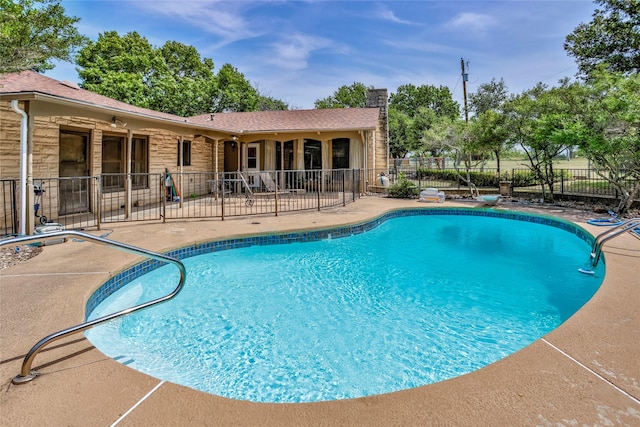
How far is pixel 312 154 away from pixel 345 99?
28.7 metres

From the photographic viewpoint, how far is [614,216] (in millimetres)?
8977

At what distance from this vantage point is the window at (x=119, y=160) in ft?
31.5

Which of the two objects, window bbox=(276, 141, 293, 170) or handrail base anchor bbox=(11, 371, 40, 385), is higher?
window bbox=(276, 141, 293, 170)

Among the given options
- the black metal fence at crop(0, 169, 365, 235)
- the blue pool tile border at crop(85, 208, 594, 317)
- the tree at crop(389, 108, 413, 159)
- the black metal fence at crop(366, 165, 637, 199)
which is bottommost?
the blue pool tile border at crop(85, 208, 594, 317)

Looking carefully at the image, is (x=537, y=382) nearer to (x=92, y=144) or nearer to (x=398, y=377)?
(x=398, y=377)

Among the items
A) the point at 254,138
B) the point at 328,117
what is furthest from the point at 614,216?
the point at 254,138

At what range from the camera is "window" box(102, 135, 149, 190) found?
960 centimetres

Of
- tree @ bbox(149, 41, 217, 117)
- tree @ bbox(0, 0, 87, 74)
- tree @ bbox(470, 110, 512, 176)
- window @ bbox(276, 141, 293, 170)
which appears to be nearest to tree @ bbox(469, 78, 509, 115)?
tree @ bbox(470, 110, 512, 176)

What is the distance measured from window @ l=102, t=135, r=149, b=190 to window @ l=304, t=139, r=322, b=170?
684 centimetres

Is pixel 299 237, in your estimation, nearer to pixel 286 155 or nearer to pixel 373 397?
pixel 373 397

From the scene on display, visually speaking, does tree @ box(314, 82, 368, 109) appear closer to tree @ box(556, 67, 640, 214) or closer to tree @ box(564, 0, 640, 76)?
tree @ box(564, 0, 640, 76)

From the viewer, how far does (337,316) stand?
407cm

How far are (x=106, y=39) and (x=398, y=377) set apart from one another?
33.0m

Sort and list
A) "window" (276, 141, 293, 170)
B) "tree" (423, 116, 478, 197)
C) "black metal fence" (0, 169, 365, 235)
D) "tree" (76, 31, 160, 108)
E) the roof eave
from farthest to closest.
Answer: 1. "tree" (76, 31, 160, 108)
2. "window" (276, 141, 293, 170)
3. "tree" (423, 116, 478, 197)
4. "black metal fence" (0, 169, 365, 235)
5. the roof eave
